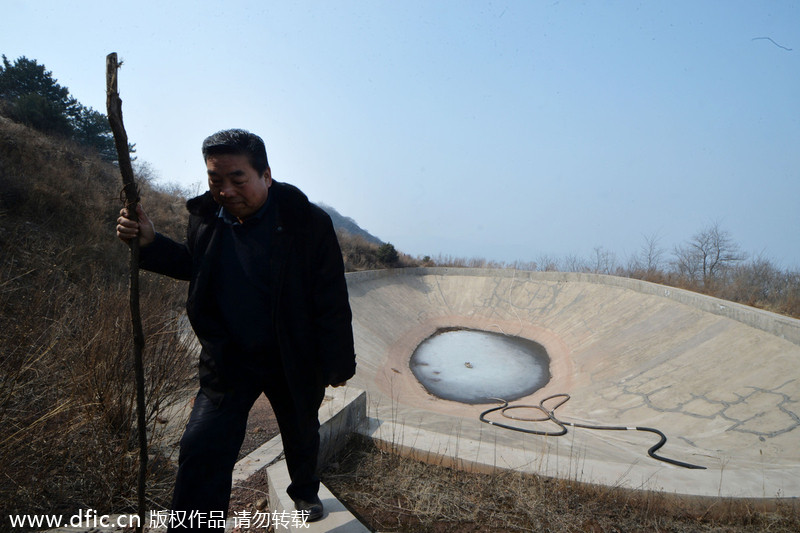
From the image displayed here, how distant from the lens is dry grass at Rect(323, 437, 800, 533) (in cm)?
279

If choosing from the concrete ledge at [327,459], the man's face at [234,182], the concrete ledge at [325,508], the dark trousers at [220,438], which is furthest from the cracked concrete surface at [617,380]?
the man's face at [234,182]

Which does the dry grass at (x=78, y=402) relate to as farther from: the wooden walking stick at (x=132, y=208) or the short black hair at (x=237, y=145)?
the short black hair at (x=237, y=145)

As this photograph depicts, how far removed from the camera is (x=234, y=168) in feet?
6.95

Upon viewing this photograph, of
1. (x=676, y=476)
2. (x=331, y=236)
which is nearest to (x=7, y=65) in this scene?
(x=331, y=236)

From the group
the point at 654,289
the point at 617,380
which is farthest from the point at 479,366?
the point at 654,289

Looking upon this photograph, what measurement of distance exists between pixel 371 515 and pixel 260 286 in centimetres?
168

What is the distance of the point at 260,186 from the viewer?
2.21 m

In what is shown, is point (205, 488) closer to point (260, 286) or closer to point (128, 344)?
point (260, 286)

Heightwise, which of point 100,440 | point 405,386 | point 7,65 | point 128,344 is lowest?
point 405,386

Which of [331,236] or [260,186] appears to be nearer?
[260,186]

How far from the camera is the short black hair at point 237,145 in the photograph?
210 cm

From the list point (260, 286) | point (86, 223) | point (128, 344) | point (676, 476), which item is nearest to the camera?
point (260, 286)

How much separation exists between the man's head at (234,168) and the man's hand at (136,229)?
1.12 ft

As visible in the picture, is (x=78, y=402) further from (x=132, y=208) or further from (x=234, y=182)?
(x=234, y=182)
